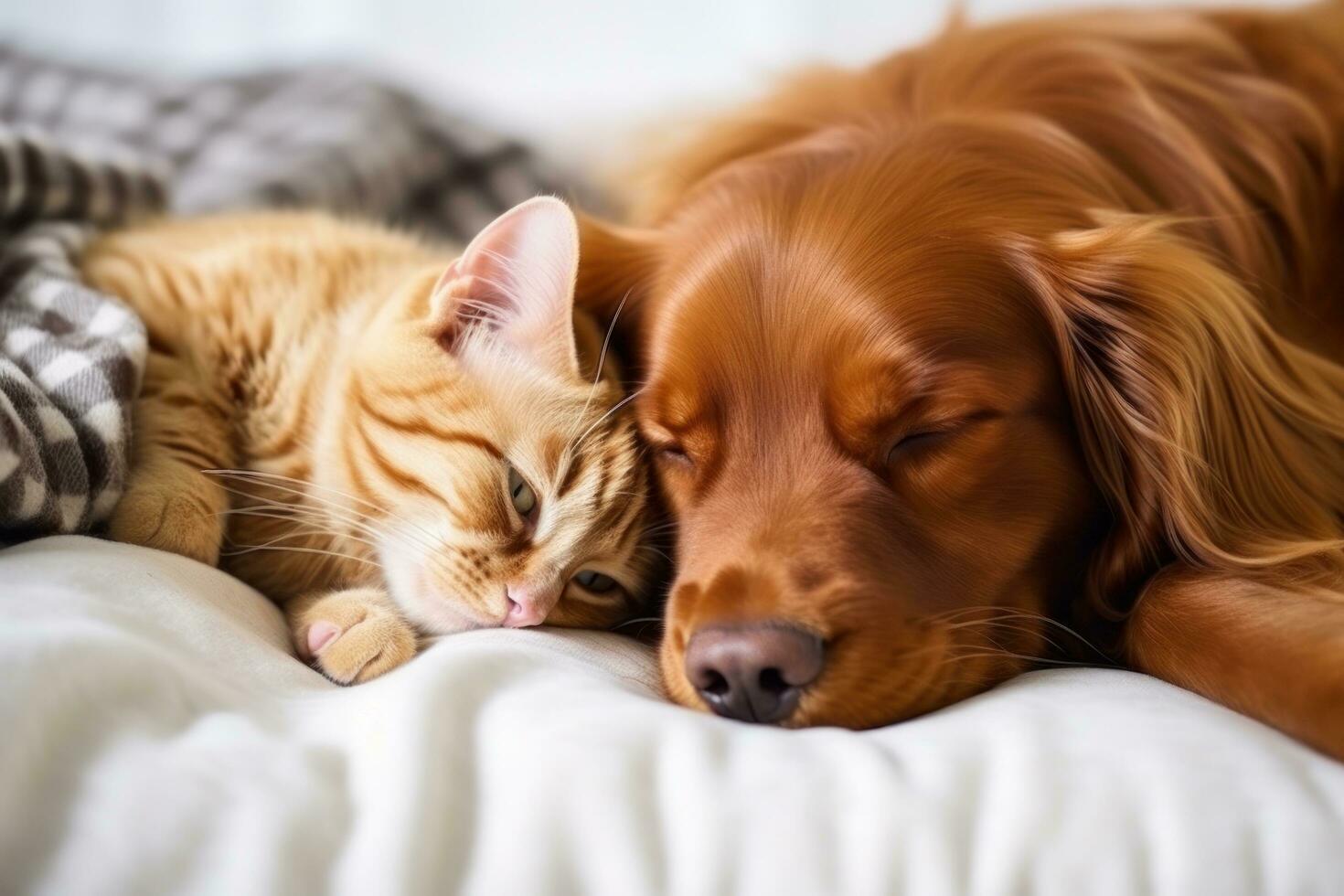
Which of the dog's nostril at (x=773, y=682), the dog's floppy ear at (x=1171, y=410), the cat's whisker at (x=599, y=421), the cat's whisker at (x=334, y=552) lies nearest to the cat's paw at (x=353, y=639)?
the cat's whisker at (x=334, y=552)

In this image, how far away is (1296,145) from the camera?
6.75 feet

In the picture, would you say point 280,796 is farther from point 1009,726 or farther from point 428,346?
point 428,346

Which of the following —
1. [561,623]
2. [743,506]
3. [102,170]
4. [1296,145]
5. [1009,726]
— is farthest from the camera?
[102,170]

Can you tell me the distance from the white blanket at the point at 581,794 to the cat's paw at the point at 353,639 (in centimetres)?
25

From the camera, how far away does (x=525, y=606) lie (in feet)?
5.35

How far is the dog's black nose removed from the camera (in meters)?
1.30

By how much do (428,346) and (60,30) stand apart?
2.77 m

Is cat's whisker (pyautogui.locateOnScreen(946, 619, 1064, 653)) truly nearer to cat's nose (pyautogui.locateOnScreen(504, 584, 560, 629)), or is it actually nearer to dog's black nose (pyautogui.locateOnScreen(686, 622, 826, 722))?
dog's black nose (pyautogui.locateOnScreen(686, 622, 826, 722))

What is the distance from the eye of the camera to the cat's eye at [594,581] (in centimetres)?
179

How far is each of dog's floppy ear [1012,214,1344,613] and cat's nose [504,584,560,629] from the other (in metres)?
0.79

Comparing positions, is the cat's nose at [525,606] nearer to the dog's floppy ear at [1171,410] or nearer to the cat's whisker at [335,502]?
the cat's whisker at [335,502]

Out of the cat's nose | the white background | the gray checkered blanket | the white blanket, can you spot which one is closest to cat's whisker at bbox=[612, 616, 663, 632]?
the cat's nose

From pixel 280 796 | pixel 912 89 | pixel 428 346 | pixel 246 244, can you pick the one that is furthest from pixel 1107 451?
pixel 246 244

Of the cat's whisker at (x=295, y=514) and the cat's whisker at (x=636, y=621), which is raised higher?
the cat's whisker at (x=295, y=514)
